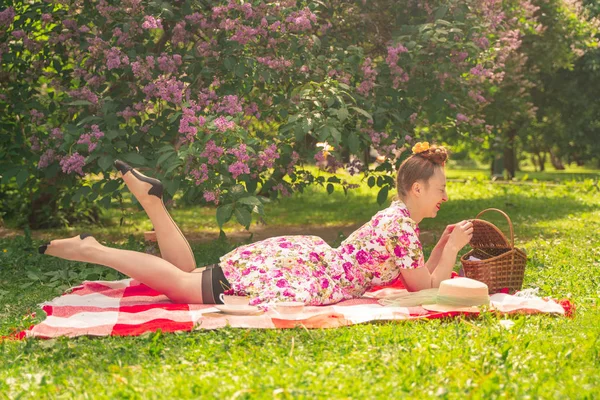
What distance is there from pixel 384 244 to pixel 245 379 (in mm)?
1800

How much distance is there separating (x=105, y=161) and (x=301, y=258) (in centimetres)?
219

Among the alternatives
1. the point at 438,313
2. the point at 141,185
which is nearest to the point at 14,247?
the point at 141,185

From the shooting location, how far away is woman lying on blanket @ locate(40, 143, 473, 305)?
4387mm

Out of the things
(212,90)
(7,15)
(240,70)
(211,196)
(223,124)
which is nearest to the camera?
(223,124)

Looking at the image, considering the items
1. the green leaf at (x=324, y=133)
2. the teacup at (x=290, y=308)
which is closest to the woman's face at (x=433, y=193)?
the teacup at (x=290, y=308)

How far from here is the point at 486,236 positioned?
5.30 m

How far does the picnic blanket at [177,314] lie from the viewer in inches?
152

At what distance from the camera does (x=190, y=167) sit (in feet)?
18.7

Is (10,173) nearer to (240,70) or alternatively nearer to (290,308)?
(240,70)

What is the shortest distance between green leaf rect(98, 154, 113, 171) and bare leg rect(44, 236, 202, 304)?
1.41 metres

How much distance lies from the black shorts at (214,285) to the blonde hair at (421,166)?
50.9 inches

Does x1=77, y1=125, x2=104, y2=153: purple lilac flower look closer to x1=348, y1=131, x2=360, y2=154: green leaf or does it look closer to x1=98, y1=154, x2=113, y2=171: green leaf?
x1=98, y1=154, x2=113, y2=171: green leaf

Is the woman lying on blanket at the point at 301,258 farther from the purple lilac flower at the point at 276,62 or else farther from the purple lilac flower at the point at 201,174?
the purple lilac flower at the point at 276,62

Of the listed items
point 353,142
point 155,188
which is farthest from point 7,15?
point 353,142
